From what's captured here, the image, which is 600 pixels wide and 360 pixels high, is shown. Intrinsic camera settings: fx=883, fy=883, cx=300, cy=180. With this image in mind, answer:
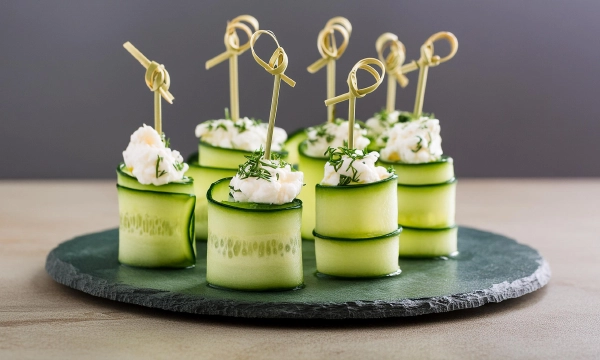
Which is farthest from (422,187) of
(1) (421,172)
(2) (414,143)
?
(2) (414,143)

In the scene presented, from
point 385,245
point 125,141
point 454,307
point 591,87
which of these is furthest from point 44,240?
point 591,87

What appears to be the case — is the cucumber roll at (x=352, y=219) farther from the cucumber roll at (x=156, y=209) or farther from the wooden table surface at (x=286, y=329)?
the cucumber roll at (x=156, y=209)

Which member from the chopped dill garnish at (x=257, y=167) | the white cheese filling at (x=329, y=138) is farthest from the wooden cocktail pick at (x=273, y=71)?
the white cheese filling at (x=329, y=138)

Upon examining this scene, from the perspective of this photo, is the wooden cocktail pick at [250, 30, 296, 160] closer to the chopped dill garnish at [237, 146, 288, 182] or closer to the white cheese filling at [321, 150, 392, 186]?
the chopped dill garnish at [237, 146, 288, 182]

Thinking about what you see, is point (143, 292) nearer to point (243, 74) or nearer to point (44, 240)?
point (44, 240)

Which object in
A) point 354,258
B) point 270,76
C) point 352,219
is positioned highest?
point 270,76

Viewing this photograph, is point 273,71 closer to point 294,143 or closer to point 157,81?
point 157,81

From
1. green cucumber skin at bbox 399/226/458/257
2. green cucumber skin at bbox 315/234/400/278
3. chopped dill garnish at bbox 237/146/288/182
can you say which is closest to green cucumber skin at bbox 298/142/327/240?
green cucumber skin at bbox 399/226/458/257
